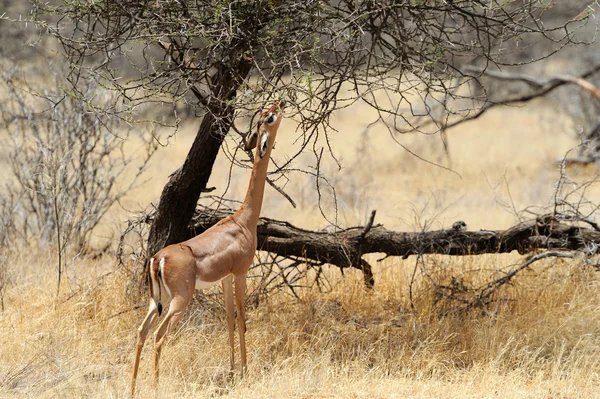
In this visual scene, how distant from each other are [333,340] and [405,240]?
1.13 metres

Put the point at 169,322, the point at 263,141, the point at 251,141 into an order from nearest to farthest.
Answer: the point at 169,322 < the point at 263,141 < the point at 251,141

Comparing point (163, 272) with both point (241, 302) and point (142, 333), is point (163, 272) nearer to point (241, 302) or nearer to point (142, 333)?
point (142, 333)

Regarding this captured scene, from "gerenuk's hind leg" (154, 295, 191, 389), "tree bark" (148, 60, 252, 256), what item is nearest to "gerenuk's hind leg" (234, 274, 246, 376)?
"gerenuk's hind leg" (154, 295, 191, 389)

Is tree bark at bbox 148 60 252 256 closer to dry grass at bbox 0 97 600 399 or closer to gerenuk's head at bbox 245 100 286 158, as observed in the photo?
dry grass at bbox 0 97 600 399

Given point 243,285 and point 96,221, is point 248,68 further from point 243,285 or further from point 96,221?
point 96,221

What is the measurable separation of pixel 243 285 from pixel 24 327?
1937 millimetres

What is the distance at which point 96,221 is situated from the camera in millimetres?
8078

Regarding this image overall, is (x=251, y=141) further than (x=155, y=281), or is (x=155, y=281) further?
(x=251, y=141)

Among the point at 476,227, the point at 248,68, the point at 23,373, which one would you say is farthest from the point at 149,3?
the point at 476,227

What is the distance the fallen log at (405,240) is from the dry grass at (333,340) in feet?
1.14

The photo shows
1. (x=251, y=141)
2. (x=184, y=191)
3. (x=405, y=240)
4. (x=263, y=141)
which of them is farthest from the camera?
(x=405, y=240)

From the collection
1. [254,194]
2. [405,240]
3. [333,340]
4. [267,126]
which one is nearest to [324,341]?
[333,340]

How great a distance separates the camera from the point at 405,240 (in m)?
6.25

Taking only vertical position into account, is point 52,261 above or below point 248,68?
below
